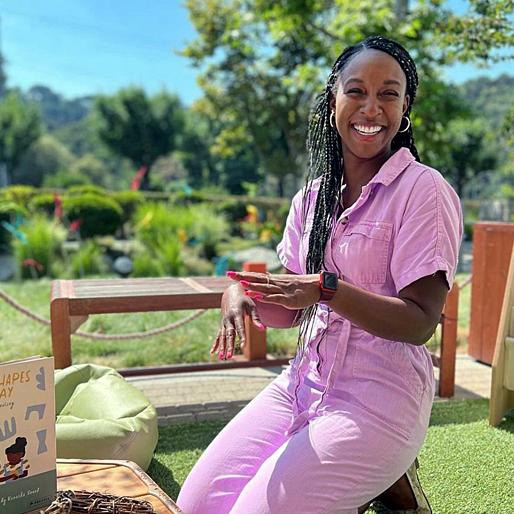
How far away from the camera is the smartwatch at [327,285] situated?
65.6 inches

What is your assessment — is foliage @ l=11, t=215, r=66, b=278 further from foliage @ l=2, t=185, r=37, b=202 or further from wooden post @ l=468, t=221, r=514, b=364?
wooden post @ l=468, t=221, r=514, b=364

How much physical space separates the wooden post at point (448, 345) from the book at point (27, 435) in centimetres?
305

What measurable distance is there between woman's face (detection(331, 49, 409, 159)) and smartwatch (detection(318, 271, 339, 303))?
0.59m

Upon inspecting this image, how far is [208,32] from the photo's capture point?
1734cm

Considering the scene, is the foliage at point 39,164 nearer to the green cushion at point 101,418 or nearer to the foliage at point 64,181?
the foliage at point 64,181

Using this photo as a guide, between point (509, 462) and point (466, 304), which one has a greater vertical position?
point (509, 462)

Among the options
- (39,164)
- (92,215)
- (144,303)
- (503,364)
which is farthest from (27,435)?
(39,164)

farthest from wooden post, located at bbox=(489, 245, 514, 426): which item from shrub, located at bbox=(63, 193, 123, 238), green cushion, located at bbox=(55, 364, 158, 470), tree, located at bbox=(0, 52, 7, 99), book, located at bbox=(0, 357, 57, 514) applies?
tree, located at bbox=(0, 52, 7, 99)

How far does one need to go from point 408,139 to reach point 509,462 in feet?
6.18

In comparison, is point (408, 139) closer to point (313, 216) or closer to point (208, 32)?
point (313, 216)

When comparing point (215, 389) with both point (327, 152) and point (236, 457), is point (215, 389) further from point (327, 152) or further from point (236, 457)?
point (327, 152)

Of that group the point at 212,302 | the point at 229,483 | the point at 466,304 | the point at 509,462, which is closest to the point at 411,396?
the point at 229,483

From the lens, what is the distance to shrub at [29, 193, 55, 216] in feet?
43.1

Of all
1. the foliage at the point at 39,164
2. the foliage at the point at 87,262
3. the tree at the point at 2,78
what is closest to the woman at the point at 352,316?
the foliage at the point at 87,262
